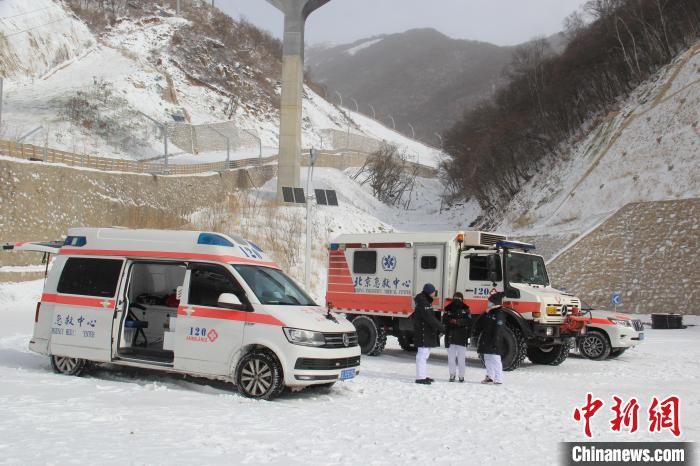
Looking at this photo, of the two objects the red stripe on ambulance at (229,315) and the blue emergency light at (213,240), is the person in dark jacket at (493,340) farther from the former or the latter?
the blue emergency light at (213,240)

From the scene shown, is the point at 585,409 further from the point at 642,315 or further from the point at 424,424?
the point at 642,315

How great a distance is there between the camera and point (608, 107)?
46.9 meters

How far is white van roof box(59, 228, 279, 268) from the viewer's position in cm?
1018

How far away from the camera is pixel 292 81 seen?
47406 millimetres

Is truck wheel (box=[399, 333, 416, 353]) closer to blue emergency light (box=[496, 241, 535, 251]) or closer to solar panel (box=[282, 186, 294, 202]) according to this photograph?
blue emergency light (box=[496, 241, 535, 251])

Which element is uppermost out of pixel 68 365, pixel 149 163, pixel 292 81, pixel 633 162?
pixel 292 81

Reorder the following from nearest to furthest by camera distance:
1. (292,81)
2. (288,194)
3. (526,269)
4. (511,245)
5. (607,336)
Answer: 1. (511,245)
2. (526,269)
3. (607,336)
4. (288,194)
5. (292,81)

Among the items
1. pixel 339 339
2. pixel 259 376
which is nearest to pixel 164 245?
pixel 259 376

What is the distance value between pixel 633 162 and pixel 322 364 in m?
34.7

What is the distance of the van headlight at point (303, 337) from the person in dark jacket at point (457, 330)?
3349 mm

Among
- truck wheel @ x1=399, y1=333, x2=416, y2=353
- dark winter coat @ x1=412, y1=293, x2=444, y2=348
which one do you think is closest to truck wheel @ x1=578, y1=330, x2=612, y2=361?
truck wheel @ x1=399, y1=333, x2=416, y2=353

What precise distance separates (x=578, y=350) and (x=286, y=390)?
415 inches

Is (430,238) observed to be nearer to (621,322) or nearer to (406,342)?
(406,342)

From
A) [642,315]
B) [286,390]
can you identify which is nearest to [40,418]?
[286,390]
